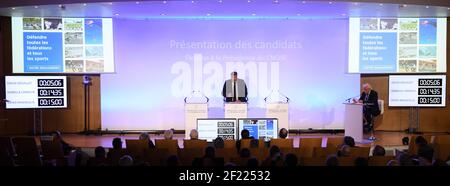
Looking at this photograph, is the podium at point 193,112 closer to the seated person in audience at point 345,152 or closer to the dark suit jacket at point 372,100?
the dark suit jacket at point 372,100

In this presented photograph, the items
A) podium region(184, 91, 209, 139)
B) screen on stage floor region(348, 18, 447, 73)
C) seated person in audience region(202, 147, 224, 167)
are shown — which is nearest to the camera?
seated person in audience region(202, 147, 224, 167)

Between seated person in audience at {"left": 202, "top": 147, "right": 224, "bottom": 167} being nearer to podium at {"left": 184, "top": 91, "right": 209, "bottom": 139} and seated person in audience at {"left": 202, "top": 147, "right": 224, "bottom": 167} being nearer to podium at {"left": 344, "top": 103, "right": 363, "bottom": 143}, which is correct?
podium at {"left": 184, "top": 91, "right": 209, "bottom": 139}

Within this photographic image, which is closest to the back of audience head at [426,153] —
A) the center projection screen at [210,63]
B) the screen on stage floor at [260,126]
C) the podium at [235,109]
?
the screen on stage floor at [260,126]

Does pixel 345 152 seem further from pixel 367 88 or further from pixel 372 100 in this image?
pixel 372 100

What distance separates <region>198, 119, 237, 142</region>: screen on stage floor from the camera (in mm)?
10742

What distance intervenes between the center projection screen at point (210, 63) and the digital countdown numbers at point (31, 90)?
4.29ft

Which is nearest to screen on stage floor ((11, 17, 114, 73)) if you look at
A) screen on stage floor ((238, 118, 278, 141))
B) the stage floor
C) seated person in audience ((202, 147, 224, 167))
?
the stage floor

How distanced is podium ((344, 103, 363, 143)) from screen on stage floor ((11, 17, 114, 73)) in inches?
234

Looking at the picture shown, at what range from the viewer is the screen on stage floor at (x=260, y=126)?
423 inches

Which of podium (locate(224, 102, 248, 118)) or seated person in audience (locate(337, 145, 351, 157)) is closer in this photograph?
seated person in audience (locate(337, 145, 351, 157))
